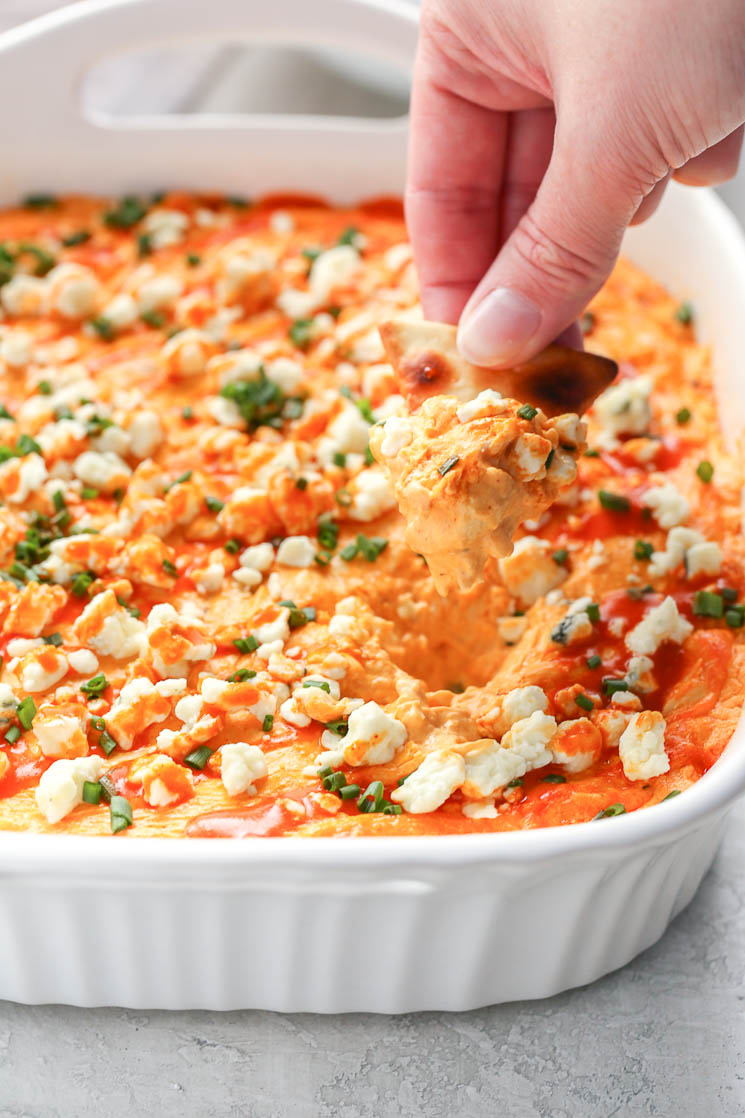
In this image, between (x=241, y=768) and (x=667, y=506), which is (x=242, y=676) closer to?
(x=241, y=768)

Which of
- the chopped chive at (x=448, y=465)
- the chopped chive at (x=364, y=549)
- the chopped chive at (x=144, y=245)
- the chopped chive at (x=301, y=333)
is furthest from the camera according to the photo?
the chopped chive at (x=144, y=245)

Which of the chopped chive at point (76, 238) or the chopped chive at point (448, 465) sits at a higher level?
the chopped chive at point (448, 465)

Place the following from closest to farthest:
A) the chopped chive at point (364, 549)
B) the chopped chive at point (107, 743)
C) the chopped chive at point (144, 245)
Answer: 1. the chopped chive at point (107, 743)
2. the chopped chive at point (364, 549)
3. the chopped chive at point (144, 245)

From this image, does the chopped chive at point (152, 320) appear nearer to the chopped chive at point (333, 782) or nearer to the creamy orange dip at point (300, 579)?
the creamy orange dip at point (300, 579)

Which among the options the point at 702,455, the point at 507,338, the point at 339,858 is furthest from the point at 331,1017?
the point at 702,455

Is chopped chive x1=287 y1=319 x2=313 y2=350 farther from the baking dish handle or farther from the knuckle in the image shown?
the knuckle

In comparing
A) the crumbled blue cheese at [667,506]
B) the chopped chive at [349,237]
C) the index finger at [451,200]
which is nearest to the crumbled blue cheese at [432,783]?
the crumbled blue cheese at [667,506]
